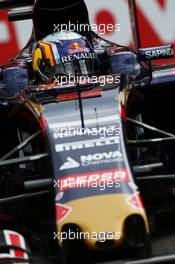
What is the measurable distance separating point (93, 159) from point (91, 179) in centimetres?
13

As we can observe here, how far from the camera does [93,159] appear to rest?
10.7 ft

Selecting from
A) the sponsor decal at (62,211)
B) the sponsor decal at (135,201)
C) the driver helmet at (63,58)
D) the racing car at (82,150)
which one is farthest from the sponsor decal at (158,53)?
the sponsor decal at (62,211)

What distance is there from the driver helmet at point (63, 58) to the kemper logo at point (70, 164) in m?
1.10

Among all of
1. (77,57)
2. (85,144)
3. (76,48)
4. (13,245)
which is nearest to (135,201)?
(85,144)

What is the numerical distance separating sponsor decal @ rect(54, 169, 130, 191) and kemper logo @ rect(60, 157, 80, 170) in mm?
58

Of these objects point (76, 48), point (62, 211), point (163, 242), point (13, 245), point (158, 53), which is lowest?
point (163, 242)

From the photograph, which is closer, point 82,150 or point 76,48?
point 82,150

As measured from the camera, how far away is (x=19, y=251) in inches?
119

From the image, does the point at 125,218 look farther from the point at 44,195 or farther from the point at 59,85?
the point at 59,85

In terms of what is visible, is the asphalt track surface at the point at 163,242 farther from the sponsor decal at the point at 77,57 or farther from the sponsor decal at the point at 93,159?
the sponsor decal at the point at 77,57

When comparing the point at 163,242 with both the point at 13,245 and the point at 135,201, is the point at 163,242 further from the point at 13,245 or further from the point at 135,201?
the point at 13,245

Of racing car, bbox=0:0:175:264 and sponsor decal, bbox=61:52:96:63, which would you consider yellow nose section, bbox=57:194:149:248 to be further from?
sponsor decal, bbox=61:52:96:63

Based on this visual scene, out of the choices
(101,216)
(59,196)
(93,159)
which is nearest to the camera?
(101,216)

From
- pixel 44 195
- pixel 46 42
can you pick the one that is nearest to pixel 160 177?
pixel 44 195
